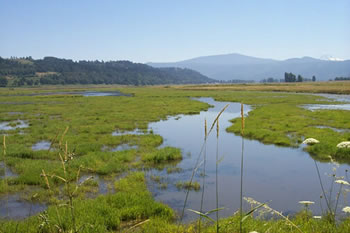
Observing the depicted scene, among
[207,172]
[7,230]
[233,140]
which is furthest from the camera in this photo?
[233,140]

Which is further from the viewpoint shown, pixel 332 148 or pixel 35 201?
pixel 332 148

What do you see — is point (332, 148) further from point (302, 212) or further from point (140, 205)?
point (140, 205)

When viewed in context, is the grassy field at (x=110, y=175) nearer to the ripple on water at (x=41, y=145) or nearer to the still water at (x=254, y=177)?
the ripple on water at (x=41, y=145)

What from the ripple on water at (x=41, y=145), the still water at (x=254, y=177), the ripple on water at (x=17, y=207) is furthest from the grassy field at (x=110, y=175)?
the still water at (x=254, y=177)

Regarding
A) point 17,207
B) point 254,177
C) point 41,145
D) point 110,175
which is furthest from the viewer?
point 41,145

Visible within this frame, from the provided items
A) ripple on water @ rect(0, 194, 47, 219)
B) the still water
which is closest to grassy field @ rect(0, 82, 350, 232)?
ripple on water @ rect(0, 194, 47, 219)

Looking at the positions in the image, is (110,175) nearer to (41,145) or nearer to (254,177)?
(254,177)

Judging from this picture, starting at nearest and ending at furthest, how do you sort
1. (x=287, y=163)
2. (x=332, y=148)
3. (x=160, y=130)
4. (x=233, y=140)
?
(x=287, y=163), (x=332, y=148), (x=233, y=140), (x=160, y=130)

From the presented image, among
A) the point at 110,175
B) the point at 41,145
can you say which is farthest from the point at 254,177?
the point at 41,145

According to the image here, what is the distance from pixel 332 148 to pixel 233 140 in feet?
24.4

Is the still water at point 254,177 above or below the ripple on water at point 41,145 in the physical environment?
below

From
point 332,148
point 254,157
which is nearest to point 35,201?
point 254,157

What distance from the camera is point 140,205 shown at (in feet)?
31.1

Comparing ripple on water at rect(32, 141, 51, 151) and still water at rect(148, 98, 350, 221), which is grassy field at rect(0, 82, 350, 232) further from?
still water at rect(148, 98, 350, 221)
